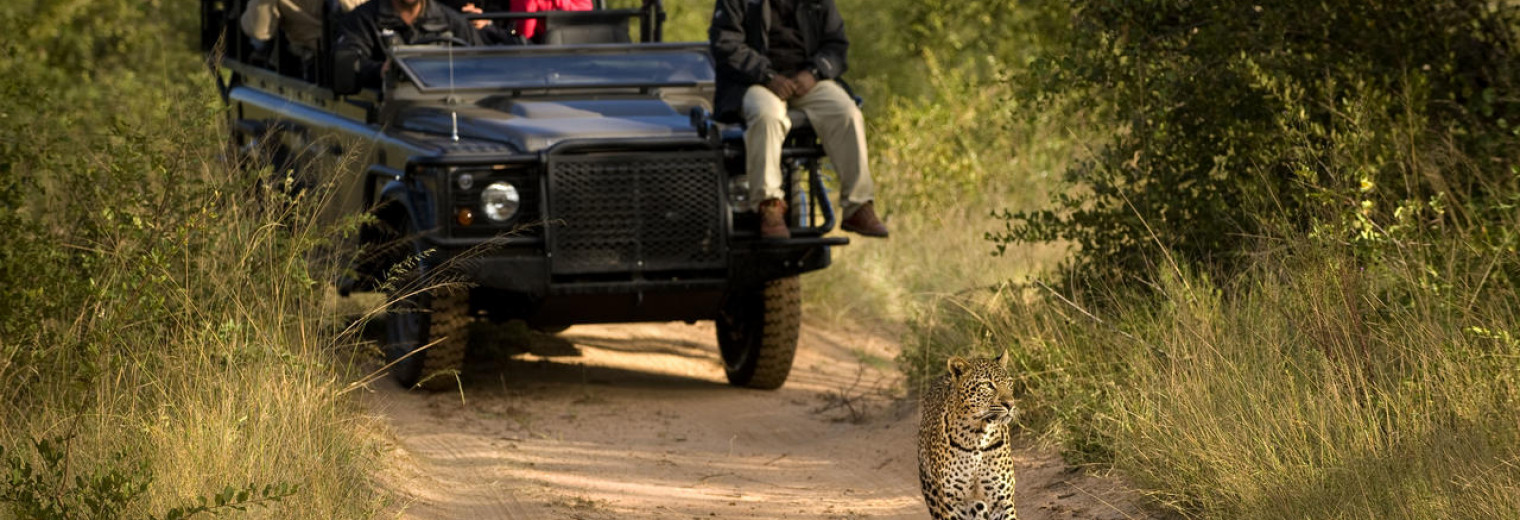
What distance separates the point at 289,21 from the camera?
1082 cm

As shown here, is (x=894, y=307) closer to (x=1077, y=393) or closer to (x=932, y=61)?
→ (x=932, y=61)

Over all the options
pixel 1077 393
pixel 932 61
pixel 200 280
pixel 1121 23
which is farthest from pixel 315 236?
pixel 932 61

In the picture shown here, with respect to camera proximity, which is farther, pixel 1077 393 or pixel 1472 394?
pixel 1077 393

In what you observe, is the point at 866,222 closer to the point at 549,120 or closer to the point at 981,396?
the point at 549,120

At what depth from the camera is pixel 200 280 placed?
6523mm

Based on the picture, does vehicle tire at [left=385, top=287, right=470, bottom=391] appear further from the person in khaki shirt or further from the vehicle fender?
the person in khaki shirt

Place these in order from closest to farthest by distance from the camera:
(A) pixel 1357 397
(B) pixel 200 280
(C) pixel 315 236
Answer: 1. (A) pixel 1357 397
2. (B) pixel 200 280
3. (C) pixel 315 236

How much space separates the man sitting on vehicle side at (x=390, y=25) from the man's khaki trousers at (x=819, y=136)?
74.5 inches

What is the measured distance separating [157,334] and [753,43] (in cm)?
381

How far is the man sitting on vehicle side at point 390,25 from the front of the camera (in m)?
9.77

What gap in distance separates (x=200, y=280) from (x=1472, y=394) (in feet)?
13.2

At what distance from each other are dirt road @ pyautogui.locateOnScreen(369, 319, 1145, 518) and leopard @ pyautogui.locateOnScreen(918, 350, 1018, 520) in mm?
770

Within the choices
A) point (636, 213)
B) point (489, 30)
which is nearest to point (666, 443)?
point (636, 213)

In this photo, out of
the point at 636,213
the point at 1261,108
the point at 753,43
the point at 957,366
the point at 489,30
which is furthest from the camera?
the point at 489,30
